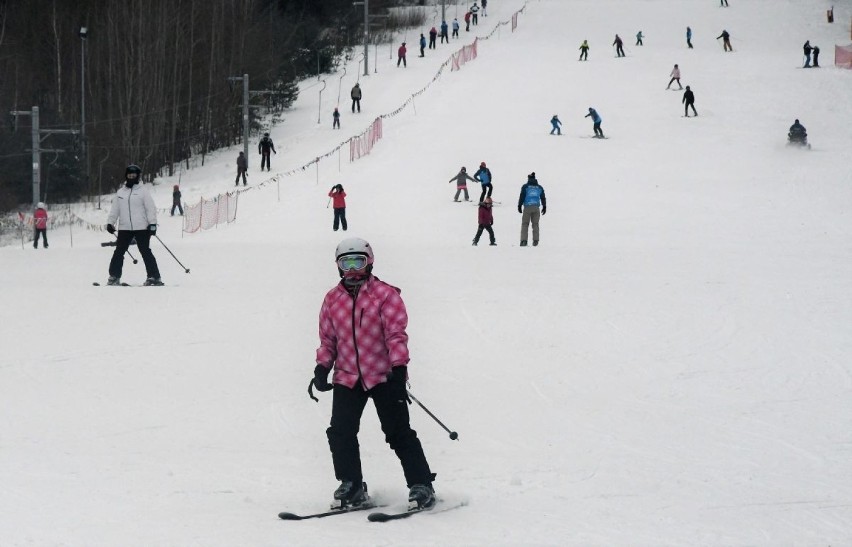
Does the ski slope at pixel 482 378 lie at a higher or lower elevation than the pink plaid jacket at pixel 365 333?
lower

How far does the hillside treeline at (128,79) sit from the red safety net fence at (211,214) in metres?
12.8

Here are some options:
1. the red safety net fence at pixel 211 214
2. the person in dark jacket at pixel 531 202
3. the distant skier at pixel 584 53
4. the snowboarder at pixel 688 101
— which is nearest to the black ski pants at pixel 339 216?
the red safety net fence at pixel 211 214

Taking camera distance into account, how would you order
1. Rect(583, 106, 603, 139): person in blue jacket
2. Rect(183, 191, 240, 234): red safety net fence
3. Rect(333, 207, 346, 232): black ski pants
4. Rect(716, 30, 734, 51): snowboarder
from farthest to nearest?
1. Rect(716, 30, 734, 51): snowboarder
2. Rect(583, 106, 603, 139): person in blue jacket
3. Rect(183, 191, 240, 234): red safety net fence
4. Rect(333, 207, 346, 232): black ski pants

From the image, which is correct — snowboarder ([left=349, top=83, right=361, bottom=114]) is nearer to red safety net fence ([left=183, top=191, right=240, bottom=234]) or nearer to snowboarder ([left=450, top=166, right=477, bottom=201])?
red safety net fence ([left=183, top=191, right=240, bottom=234])

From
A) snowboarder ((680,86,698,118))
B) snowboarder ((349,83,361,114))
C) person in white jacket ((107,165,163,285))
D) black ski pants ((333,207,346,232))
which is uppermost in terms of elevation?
snowboarder ((349,83,361,114))

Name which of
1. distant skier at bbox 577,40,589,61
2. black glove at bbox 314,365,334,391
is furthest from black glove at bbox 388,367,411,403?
distant skier at bbox 577,40,589,61

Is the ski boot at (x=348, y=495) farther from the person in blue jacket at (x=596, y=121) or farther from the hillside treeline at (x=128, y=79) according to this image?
the hillside treeline at (x=128, y=79)

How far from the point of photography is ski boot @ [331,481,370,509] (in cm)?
617

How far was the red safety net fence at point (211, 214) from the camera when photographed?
31.1 m

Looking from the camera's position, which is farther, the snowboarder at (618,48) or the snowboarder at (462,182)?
the snowboarder at (618,48)

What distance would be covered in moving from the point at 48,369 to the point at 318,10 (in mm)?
66789

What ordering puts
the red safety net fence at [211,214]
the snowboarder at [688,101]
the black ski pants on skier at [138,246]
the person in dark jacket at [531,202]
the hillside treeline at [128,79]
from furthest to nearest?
the hillside treeline at [128,79] < the snowboarder at [688,101] < the red safety net fence at [211,214] < the person in dark jacket at [531,202] < the black ski pants on skier at [138,246]

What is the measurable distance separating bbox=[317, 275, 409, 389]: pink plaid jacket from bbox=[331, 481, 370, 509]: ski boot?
52 centimetres

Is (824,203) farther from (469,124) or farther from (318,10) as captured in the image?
(318,10)
